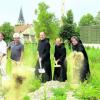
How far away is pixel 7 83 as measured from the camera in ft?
3.89

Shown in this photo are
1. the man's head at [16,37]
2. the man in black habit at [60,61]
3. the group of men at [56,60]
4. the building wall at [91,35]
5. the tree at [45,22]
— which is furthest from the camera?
the building wall at [91,35]

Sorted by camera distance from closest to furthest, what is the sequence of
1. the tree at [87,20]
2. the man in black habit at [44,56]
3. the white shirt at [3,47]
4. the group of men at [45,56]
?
the group of men at [45,56] → the white shirt at [3,47] → the man in black habit at [44,56] → the tree at [87,20]

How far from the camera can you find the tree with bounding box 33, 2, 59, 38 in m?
45.0

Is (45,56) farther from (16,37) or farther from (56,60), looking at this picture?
(16,37)

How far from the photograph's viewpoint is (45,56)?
1255cm

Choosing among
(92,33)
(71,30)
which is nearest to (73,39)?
(71,30)

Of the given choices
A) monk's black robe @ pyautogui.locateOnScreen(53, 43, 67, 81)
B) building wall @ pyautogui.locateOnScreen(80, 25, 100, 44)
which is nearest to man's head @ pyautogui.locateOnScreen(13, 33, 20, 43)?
monk's black robe @ pyautogui.locateOnScreen(53, 43, 67, 81)

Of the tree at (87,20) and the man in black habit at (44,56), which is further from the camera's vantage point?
the tree at (87,20)

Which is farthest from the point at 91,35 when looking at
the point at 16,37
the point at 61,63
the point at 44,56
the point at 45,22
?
the point at 16,37

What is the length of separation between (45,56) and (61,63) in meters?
0.77

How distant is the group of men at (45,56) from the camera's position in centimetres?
1146

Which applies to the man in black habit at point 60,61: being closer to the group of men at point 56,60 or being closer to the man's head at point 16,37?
the group of men at point 56,60

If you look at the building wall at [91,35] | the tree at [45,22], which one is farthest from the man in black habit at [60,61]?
the building wall at [91,35]

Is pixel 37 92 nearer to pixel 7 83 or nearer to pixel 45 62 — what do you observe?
pixel 45 62
